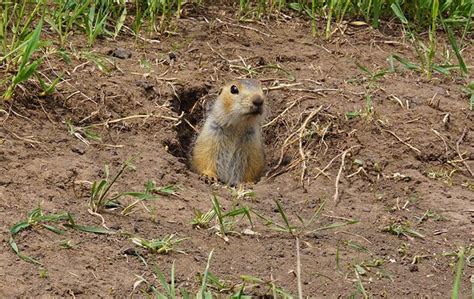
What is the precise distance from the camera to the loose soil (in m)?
4.92

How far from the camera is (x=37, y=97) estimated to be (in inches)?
257

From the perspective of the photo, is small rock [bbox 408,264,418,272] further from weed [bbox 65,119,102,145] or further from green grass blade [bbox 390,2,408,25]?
green grass blade [bbox 390,2,408,25]

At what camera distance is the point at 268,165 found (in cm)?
788

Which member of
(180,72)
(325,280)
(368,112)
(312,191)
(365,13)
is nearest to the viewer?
(325,280)

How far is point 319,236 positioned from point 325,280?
61 cm

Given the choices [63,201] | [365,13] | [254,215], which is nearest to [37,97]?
[63,201]

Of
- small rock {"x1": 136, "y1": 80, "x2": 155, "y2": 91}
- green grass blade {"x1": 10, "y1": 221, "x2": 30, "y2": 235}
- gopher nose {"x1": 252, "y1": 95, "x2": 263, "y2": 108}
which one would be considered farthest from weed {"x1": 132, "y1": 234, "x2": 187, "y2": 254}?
small rock {"x1": 136, "y1": 80, "x2": 155, "y2": 91}

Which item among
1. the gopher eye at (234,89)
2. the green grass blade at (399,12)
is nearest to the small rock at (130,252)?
the gopher eye at (234,89)

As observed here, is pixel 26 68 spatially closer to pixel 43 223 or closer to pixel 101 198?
pixel 101 198

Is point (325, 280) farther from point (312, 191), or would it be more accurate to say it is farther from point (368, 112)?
point (368, 112)

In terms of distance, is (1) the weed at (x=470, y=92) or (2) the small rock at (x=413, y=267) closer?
(2) the small rock at (x=413, y=267)

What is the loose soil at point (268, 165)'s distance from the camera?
4.92 m

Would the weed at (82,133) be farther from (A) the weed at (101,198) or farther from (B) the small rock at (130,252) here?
(B) the small rock at (130,252)

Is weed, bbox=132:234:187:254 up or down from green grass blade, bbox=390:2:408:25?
down
